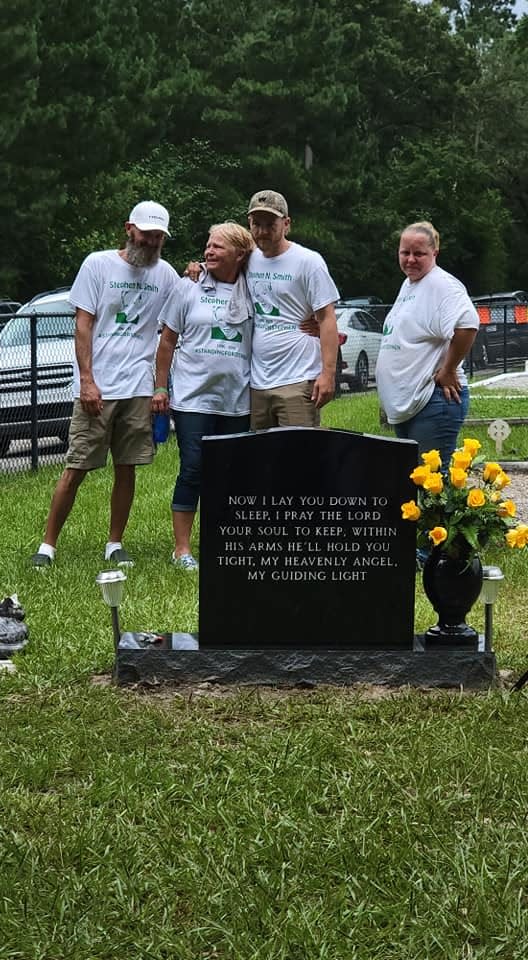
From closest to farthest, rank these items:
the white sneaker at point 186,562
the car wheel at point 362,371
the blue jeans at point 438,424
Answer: the blue jeans at point 438,424, the white sneaker at point 186,562, the car wheel at point 362,371

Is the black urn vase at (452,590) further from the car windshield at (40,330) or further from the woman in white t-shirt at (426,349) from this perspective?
the car windshield at (40,330)

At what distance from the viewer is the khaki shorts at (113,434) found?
7.77 metres

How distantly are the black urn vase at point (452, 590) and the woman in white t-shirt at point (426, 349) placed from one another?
6.48ft

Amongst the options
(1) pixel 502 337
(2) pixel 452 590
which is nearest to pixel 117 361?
(2) pixel 452 590

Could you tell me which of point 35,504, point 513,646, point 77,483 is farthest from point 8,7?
point 513,646

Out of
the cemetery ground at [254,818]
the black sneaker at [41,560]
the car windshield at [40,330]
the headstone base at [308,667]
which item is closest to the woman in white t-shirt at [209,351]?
the black sneaker at [41,560]

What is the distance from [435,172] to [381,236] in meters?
3.55

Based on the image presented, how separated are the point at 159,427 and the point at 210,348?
27.2 inches

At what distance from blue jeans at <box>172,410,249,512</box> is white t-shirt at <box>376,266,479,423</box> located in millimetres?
830

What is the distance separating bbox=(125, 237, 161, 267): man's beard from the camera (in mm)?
7531

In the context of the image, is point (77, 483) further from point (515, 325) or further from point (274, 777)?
point (515, 325)

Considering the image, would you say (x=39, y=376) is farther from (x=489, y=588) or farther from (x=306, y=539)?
(x=489, y=588)

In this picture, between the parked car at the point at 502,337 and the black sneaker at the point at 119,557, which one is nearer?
the black sneaker at the point at 119,557

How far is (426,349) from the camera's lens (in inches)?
289
